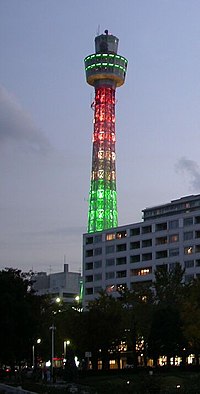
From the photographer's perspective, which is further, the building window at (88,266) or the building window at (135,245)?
the building window at (88,266)

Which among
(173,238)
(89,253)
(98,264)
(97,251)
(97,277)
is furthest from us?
(89,253)

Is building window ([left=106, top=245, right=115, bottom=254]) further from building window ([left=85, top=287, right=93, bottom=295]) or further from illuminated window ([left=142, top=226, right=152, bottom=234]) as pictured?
illuminated window ([left=142, top=226, right=152, bottom=234])

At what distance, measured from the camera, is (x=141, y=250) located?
156875 mm

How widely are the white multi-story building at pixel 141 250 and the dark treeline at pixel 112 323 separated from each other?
1726 inches

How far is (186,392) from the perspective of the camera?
3891cm

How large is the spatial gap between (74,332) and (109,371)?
1247 centimetres

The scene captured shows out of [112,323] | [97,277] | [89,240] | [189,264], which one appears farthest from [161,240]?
[112,323]

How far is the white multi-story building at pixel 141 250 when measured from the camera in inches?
5812

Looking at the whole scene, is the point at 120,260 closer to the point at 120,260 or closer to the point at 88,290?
the point at 120,260

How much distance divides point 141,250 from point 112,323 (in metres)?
63.7

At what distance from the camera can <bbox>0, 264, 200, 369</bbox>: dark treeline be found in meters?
75.2

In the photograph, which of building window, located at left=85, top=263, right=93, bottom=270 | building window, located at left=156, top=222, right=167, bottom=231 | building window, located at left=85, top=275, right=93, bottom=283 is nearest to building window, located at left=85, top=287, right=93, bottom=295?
building window, located at left=85, top=275, right=93, bottom=283

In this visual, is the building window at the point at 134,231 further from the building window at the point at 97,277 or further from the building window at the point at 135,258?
the building window at the point at 97,277

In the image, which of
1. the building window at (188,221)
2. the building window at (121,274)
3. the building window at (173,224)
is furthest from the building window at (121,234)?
the building window at (188,221)
